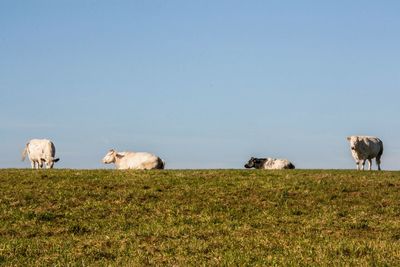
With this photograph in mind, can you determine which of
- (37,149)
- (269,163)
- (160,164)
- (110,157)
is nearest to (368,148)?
(269,163)

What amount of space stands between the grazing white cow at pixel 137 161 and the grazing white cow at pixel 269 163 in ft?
51.6

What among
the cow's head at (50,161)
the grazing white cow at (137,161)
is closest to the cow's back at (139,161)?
the grazing white cow at (137,161)

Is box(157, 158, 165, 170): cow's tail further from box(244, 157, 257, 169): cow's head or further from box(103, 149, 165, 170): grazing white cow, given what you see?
box(244, 157, 257, 169): cow's head

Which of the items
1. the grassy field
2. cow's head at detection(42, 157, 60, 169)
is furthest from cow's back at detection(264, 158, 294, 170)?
the grassy field

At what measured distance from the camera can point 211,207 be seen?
2720 cm

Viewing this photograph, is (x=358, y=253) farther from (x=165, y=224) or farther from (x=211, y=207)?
(x=211, y=207)

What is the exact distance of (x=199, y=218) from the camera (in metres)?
25.0

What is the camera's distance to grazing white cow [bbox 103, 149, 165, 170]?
45.8 metres

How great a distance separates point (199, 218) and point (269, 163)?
118ft

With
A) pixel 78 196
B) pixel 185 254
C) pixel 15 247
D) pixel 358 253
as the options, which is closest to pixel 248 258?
pixel 185 254

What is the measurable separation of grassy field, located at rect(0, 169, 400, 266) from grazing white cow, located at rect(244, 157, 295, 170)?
2268 centimetres

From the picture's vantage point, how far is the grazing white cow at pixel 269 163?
196 feet

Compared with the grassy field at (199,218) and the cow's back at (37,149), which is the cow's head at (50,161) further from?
the grassy field at (199,218)

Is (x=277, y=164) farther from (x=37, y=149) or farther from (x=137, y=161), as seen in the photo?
(x=37, y=149)
